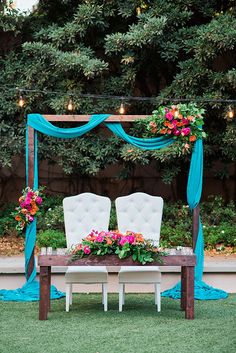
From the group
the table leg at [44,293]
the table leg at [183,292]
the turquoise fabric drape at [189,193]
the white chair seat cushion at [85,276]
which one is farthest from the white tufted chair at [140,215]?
the table leg at [44,293]

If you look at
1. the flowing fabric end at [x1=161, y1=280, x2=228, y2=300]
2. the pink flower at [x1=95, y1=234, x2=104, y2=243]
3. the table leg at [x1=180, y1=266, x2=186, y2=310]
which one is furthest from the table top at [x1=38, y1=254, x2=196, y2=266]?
the flowing fabric end at [x1=161, y1=280, x2=228, y2=300]

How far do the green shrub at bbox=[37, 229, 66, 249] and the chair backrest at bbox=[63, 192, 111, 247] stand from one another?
1.27 metres

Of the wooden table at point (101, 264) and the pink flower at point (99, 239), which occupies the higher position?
the pink flower at point (99, 239)

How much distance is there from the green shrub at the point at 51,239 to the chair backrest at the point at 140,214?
134cm

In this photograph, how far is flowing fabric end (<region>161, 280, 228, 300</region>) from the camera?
7938 millimetres

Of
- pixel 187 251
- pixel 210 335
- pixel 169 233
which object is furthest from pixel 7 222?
pixel 210 335

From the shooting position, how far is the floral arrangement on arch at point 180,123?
25.7ft

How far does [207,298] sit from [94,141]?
304 centimetres

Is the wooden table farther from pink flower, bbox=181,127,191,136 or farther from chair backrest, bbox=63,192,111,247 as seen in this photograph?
pink flower, bbox=181,127,191,136

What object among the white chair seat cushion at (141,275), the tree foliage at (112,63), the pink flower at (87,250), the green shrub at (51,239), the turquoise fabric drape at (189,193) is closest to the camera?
the pink flower at (87,250)

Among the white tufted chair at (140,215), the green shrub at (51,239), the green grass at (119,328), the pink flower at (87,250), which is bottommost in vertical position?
the green grass at (119,328)

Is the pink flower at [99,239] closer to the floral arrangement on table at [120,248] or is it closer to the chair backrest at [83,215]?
the floral arrangement on table at [120,248]

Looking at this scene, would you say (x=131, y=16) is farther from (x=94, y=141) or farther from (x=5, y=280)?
(x=5, y=280)

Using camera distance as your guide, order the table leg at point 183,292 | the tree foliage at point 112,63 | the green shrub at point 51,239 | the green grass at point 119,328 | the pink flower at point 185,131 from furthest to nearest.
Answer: the tree foliage at point 112,63 < the green shrub at point 51,239 < the pink flower at point 185,131 < the table leg at point 183,292 < the green grass at point 119,328
